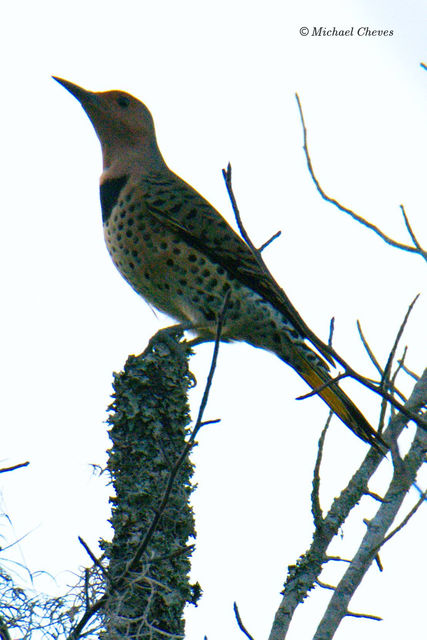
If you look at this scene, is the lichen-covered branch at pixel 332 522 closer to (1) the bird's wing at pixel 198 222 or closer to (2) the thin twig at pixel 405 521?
(2) the thin twig at pixel 405 521

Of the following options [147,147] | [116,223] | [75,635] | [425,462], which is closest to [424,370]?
[425,462]

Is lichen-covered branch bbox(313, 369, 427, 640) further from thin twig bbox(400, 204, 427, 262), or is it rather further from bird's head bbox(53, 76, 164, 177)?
bird's head bbox(53, 76, 164, 177)

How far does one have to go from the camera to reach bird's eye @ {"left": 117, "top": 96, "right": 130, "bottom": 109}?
598 centimetres

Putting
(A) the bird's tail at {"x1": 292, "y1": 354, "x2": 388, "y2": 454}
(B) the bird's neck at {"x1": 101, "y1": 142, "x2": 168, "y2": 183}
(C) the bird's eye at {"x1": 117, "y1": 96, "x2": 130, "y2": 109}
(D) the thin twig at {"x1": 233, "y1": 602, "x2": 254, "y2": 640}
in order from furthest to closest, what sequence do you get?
(C) the bird's eye at {"x1": 117, "y1": 96, "x2": 130, "y2": 109}
(B) the bird's neck at {"x1": 101, "y1": 142, "x2": 168, "y2": 183}
(A) the bird's tail at {"x1": 292, "y1": 354, "x2": 388, "y2": 454}
(D) the thin twig at {"x1": 233, "y1": 602, "x2": 254, "y2": 640}

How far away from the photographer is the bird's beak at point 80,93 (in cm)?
576

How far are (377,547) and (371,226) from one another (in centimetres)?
104

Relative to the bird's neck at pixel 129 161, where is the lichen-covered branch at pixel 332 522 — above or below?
below

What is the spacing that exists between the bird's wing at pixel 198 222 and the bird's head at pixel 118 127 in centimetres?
25

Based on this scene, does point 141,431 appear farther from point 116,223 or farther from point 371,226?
point 116,223

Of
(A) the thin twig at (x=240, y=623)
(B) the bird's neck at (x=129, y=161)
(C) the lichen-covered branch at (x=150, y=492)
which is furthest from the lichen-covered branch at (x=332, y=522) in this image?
(B) the bird's neck at (x=129, y=161)

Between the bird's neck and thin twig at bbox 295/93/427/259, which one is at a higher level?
the bird's neck

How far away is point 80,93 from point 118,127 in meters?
0.32

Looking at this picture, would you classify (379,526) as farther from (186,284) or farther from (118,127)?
(118,127)

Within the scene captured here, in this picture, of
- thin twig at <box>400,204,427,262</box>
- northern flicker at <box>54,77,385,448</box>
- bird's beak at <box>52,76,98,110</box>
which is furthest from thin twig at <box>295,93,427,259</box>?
bird's beak at <box>52,76,98,110</box>
